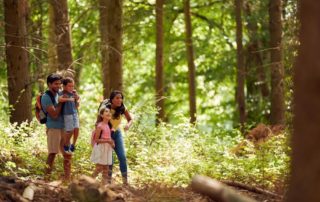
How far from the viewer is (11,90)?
16875 millimetres

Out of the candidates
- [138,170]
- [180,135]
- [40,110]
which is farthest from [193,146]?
[40,110]

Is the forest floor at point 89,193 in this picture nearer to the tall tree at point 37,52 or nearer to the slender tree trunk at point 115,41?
the tall tree at point 37,52

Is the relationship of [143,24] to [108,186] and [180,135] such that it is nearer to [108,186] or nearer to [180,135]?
[180,135]

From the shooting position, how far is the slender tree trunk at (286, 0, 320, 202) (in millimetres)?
5520

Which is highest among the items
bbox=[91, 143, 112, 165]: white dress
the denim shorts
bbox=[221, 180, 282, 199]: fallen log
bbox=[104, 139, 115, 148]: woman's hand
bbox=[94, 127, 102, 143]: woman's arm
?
the denim shorts

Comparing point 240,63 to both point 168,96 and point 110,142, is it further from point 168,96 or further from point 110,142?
point 110,142

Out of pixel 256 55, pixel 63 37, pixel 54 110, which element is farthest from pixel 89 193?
pixel 256 55

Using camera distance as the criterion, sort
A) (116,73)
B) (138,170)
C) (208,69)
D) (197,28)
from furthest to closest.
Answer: (197,28) → (208,69) → (116,73) → (138,170)

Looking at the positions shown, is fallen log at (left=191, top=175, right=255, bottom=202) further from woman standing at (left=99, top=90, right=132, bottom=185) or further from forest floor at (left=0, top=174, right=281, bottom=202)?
woman standing at (left=99, top=90, right=132, bottom=185)

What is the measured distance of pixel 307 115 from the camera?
5.59 m

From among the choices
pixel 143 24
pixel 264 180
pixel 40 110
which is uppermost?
pixel 143 24

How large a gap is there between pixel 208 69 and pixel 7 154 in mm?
21869

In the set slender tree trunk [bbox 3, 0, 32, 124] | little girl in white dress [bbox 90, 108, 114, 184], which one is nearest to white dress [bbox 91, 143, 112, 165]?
little girl in white dress [bbox 90, 108, 114, 184]

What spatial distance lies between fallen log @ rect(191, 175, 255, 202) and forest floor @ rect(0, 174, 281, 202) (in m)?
0.15
